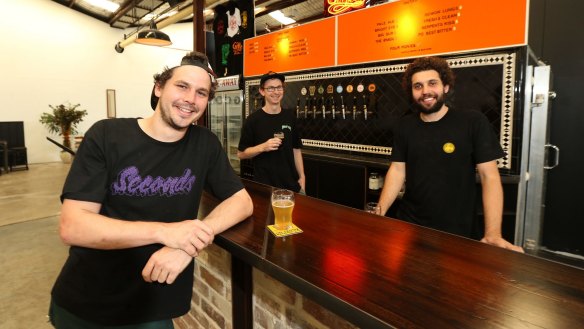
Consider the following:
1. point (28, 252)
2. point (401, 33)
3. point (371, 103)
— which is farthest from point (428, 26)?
point (28, 252)

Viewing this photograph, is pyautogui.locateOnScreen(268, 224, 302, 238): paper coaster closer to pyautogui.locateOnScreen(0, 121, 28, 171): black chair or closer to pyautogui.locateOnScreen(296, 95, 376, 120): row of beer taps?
pyautogui.locateOnScreen(296, 95, 376, 120): row of beer taps

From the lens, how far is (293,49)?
467cm

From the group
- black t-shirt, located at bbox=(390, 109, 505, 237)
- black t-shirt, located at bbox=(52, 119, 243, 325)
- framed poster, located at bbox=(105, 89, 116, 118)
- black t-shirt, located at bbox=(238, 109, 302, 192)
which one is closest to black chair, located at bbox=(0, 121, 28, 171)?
framed poster, located at bbox=(105, 89, 116, 118)

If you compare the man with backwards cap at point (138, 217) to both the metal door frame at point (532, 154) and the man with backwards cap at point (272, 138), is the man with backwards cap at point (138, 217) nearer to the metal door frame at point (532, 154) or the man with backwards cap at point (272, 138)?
the man with backwards cap at point (272, 138)

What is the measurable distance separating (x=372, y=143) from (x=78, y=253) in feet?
10.4

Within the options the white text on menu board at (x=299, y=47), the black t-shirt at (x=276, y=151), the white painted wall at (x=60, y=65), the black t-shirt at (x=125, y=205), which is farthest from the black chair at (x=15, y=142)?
the black t-shirt at (x=125, y=205)

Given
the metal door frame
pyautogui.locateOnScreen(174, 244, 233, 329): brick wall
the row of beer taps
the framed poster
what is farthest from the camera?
the framed poster

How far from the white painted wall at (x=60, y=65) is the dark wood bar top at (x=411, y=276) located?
12.0m

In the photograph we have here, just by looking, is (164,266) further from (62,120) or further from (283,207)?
(62,120)

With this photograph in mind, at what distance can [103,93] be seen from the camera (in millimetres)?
12117

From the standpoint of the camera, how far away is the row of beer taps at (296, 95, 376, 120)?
3867 mm

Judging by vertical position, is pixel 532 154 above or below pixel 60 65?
below

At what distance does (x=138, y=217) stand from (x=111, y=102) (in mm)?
12653

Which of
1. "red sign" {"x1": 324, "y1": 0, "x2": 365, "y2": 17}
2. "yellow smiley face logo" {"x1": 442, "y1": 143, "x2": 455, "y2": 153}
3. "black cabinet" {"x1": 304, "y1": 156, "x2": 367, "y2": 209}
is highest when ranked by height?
"red sign" {"x1": 324, "y1": 0, "x2": 365, "y2": 17}
